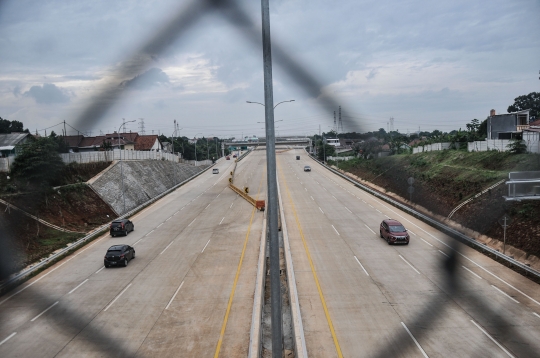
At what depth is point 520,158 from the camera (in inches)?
1695

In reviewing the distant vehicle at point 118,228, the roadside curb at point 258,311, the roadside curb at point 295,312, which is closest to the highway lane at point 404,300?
the roadside curb at point 295,312

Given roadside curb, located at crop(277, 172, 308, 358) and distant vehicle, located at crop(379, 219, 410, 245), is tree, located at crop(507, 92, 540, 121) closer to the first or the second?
distant vehicle, located at crop(379, 219, 410, 245)

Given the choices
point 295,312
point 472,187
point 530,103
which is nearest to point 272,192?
point 295,312

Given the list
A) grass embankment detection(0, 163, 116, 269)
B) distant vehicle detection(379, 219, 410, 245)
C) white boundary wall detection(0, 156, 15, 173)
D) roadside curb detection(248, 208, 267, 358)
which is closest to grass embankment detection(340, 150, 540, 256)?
distant vehicle detection(379, 219, 410, 245)

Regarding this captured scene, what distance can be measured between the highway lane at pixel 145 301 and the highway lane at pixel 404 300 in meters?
3.38

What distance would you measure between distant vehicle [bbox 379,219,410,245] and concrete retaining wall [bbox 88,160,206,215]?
28.9m

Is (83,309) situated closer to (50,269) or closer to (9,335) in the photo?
(9,335)

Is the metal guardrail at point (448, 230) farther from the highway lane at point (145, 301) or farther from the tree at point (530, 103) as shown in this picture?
the tree at point (530, 103)

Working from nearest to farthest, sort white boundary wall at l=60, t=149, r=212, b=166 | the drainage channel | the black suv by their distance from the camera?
the drainage channel
the black suv
white boundary wall at l=60, t=149, r=212, b=166

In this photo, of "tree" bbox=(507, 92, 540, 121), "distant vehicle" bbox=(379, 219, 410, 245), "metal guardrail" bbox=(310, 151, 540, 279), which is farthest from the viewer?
"tree" bbox=(507, 92, 540, 121)

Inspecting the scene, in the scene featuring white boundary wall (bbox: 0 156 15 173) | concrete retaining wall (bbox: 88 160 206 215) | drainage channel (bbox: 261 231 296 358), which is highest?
white boundary wall (bbox: 0 156 15 173)

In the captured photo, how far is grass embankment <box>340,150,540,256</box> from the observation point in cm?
3077

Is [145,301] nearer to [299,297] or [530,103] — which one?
[299,297]

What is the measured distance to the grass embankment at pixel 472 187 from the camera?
1211 inches
